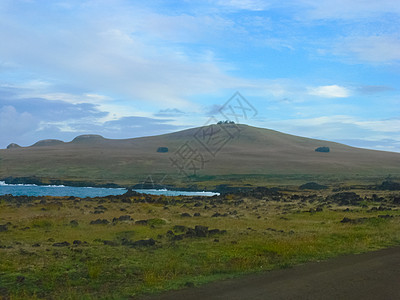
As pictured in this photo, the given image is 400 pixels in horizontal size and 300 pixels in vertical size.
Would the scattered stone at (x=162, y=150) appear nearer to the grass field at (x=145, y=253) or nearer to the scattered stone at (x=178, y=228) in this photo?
the grass field at (x=145, y=253)

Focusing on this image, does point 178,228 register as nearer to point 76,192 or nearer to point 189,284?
point 189,284

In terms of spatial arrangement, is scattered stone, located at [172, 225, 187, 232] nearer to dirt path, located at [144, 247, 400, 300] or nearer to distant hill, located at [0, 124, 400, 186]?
dirt path, located at [144, 247, 400, 300]

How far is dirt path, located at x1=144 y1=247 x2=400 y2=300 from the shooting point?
37.5 feet

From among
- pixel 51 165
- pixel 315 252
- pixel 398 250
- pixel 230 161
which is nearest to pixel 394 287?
pixel 315 252

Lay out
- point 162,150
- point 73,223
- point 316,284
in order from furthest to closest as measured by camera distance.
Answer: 1. point 162,150
2. point 73,223
3. point 316,284

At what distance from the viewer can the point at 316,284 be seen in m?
12.5

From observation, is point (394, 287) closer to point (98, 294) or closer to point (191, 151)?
point (98, 294)

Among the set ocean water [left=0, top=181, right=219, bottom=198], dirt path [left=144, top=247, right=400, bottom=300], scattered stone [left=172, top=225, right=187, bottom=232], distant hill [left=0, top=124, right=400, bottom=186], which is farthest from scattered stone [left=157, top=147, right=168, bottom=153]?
dirt path [left=144, top=247, right=400, bottom=300]

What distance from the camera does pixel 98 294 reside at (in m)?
12.1

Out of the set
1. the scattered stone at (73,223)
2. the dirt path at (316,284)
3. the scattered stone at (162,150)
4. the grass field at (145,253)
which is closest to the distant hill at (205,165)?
the scattered stone at (162,150)

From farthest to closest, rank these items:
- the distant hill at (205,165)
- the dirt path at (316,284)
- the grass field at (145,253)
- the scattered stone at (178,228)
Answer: the distant hill at (205,165) < the scattered stone at (178,228) < the grass field at (145,253) < the dirt path at (316,284)

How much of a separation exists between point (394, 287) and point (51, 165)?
16255 cm

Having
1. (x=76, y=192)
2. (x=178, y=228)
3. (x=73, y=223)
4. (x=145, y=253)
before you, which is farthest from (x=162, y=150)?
(x=145, y=253)

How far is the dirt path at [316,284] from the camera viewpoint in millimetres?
11438
